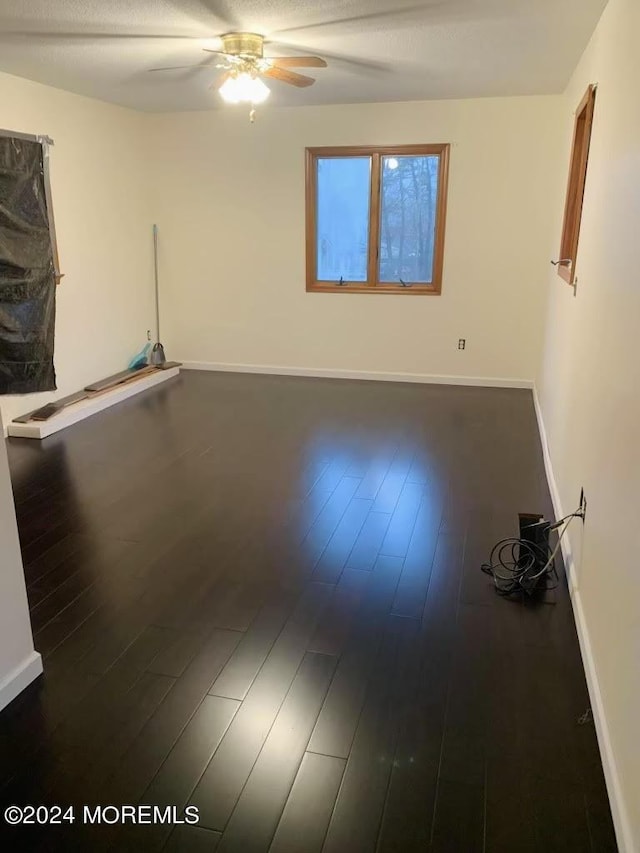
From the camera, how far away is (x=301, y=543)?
2980mm

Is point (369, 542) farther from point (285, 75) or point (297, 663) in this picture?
point (285, 75)

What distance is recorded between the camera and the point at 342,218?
580 centimetres

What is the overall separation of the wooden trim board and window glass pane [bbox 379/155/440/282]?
2.24m

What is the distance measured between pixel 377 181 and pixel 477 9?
8.47 ft

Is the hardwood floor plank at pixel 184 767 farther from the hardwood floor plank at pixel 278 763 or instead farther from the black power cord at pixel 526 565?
the black power cord at pixel 526 565

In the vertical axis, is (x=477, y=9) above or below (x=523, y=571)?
above

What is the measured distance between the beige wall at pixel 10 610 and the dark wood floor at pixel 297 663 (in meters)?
0.07

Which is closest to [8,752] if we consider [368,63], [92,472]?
[92,472]

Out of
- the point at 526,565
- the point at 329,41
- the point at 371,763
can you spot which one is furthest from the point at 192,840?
the point at 329,41

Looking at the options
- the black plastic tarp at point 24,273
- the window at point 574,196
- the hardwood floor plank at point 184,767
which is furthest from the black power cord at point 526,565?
the black plastic tarp at point 24,273

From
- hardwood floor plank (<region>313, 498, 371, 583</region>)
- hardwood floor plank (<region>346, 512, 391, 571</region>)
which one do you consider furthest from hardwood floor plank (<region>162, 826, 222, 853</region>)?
hardwood floor plank (<region>346, 512, 391, 571</region>)

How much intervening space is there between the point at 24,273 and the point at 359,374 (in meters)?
2.96

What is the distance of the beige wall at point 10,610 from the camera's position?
191 centimetres

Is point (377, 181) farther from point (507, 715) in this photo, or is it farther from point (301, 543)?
point (507, 715)
